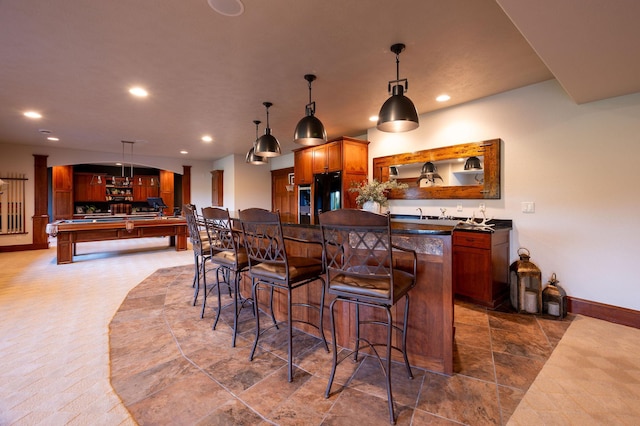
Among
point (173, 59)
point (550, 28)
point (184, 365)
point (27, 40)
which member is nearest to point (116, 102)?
point (27, 40)

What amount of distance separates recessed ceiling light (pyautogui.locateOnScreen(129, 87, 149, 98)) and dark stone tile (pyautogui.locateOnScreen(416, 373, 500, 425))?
4.17 metres

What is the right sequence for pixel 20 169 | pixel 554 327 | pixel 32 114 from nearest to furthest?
1. pixel 554 327
2. pixel 32 114
3. pixel 20 169

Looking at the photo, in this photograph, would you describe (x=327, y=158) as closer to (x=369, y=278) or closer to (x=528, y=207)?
(x=528, y=207)

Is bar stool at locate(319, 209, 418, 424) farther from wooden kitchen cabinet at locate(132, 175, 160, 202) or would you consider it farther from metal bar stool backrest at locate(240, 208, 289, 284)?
wooden kitchen cabinet at locate(132, 175, 160, 202)

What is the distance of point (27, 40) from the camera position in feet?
7.48

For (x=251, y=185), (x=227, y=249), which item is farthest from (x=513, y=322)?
(x=251, y=185)

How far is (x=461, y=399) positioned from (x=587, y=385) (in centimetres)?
90

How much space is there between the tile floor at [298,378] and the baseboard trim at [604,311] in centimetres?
45

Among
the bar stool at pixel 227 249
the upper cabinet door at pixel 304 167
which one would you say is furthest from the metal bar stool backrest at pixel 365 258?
the upper cabinet door at pixel 304 167

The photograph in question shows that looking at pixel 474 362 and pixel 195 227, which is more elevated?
pixel 195 227

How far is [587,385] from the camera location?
1774 millimetres

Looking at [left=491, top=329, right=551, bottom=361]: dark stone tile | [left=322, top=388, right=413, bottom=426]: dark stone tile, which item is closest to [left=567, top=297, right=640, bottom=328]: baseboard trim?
[left=491, top=329, right=551, bottom=361]: dark stone tile

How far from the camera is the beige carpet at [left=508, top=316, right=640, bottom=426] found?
1514 millimetres

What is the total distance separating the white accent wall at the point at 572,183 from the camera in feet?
8.79
